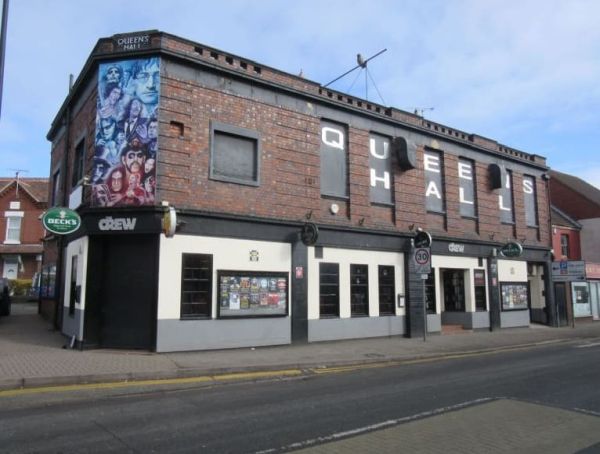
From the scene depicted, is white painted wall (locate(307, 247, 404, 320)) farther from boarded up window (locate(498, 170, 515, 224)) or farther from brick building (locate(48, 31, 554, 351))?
boarded up window (locate(498, 170, 515, 224))

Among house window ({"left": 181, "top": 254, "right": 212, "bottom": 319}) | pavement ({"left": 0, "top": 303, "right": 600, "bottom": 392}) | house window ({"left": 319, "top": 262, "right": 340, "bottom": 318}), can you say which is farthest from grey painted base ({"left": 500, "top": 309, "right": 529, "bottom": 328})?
house window ({"left": 181, "top": 254, "right": 212, "bottom": 319})

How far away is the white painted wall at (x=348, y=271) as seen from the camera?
51.3ft

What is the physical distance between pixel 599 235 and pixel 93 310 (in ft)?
105

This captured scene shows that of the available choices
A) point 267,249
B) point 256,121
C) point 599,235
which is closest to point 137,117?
point 256,121

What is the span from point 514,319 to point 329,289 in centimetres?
1093

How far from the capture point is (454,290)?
21469 millimetres

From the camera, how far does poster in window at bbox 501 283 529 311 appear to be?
73.2ft

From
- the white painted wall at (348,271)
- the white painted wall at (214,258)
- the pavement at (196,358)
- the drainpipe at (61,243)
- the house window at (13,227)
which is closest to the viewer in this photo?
the pavement at (196,358)


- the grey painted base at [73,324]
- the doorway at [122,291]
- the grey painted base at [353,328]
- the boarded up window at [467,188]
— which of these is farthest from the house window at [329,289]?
the boarded up window at [467,188]

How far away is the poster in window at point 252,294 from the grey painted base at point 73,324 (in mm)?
3471

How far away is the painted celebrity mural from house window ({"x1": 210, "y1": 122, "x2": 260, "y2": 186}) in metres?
1.73

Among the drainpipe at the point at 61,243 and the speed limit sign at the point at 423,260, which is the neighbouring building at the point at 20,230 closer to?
the drainpipe at the point at 61,243

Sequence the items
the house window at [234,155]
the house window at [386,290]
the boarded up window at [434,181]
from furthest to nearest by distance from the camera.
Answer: the boarded up window at [434,181] < the house window at [386,290] < the house window at [234,155]

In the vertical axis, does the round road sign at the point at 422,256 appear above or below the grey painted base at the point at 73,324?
above
